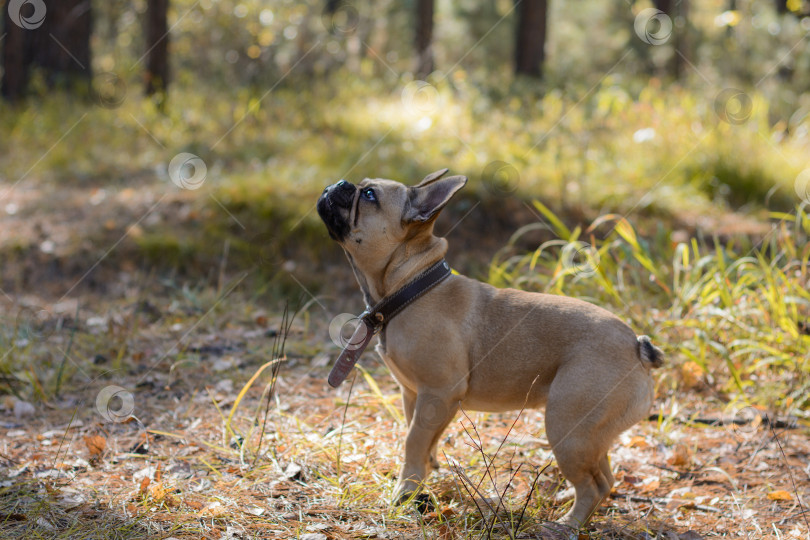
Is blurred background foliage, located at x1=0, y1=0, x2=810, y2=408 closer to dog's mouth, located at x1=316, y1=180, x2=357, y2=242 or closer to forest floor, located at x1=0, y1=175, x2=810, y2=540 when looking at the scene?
forest floor, located at x1=0, y1=175, x2=810, y2=540

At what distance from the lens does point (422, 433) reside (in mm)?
3504

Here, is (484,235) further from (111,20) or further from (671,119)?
(111,20)

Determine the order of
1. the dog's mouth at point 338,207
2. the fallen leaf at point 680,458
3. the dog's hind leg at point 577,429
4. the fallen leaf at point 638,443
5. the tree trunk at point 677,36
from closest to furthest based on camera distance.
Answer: the dog's hind leg at point 577,429, the dog's mouth at point 338,207, the fallen leaf at point 680,458, the fallen leaf at point 638,443, the tree trunk at point 677,36

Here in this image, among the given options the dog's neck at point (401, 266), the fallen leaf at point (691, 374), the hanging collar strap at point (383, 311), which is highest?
the dog's neck at point (401, 266)

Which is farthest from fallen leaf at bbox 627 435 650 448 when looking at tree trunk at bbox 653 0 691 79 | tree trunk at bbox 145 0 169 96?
tree trunk at bbox 653 0 691 79

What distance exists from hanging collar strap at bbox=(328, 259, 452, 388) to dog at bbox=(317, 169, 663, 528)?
0.14ft

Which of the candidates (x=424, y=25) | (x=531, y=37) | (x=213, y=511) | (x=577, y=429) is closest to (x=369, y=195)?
(x=577, y=429)

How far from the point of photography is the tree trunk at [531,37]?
1447 centimetres

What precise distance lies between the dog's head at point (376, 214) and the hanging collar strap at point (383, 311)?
0.68 feet

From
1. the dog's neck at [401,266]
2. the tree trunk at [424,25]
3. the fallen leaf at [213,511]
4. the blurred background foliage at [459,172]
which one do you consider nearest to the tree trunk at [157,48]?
the blurred background foliage at [459,172]

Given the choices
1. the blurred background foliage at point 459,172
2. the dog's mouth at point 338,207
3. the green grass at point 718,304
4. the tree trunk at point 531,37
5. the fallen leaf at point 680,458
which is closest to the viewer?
the dog's mouth at point 338,207

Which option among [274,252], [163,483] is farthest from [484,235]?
[163,483]

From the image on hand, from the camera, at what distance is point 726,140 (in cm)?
859

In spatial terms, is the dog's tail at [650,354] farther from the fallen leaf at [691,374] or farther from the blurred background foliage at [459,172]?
the fallen leaf at [691,374]
